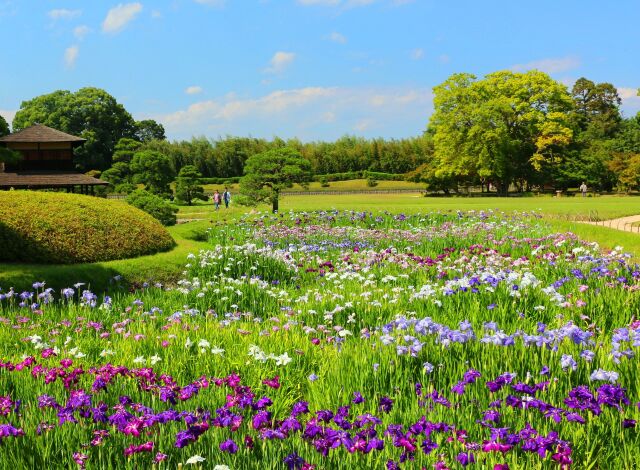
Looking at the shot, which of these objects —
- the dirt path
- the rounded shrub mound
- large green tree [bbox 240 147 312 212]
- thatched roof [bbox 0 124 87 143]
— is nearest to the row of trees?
thatched roof [bbox 0 124 87 143]

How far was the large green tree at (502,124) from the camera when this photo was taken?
181ft

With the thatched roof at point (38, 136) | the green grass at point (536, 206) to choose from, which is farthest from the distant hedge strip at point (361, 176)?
the thatched roof at point (38, 136)

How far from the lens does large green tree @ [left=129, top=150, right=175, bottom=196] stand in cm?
4728

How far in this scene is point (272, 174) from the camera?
104 feet

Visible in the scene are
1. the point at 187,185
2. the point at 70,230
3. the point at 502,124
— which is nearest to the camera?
the point at 70,230

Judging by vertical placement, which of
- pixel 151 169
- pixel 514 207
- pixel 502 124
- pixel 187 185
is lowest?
pixel 514 207

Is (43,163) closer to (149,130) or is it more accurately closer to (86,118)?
(86,118)

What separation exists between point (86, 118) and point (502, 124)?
168 feet

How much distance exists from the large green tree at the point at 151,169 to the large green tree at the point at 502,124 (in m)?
27.2

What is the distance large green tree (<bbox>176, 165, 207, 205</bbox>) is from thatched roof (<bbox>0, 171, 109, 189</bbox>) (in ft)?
43.2

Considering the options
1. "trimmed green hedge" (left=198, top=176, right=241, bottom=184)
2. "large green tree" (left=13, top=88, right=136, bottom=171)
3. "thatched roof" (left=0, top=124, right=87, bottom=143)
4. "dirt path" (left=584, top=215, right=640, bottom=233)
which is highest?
"large green tree" (left=13, top=88, right=136, bottom=171)

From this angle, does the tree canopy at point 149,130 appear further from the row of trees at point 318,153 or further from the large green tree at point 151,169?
the large green tree at point 151,169

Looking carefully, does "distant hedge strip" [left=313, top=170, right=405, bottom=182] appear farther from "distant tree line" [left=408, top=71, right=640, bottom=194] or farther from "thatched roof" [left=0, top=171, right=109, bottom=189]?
"thatched roof" [left=0, top=171, right=109, bottom=189]

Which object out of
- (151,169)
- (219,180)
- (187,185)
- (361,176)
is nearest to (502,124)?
(361,176)
